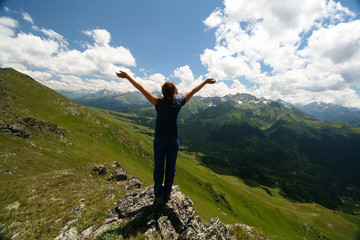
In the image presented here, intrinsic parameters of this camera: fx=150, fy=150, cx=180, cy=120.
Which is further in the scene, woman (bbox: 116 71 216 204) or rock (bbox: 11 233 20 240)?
rock (bbox: 11 233 20 240)

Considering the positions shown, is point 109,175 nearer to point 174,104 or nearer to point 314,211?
point 174,104

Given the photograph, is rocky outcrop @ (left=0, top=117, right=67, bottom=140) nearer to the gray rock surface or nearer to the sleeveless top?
the gray rock surface

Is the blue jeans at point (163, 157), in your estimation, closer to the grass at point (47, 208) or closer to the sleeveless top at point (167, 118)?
the sleeveless top at point (167, 118)

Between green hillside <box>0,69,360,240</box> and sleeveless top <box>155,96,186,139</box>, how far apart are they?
716cm

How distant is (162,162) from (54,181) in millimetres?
18665

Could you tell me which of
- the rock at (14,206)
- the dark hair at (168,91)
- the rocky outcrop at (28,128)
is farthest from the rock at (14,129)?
the dark hair at (168,91)

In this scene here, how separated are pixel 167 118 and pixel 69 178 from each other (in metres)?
20.3

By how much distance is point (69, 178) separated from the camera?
1966cm

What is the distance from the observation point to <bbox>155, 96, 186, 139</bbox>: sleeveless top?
269 inches

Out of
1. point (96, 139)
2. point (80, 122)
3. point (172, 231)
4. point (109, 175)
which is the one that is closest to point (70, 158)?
point (109, 175)

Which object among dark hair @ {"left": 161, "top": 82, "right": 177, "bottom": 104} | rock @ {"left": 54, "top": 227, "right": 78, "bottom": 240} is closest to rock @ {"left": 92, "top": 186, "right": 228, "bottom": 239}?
rock @ {"left": 54, "top": 227, "right": 78, "bottom": 240}

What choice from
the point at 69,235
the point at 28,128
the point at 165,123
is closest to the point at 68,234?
the point at 69,235

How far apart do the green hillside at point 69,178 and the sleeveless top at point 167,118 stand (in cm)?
716

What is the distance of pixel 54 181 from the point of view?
60.0 feet
